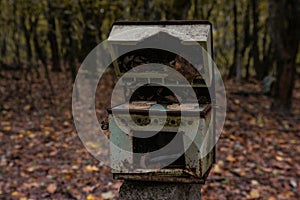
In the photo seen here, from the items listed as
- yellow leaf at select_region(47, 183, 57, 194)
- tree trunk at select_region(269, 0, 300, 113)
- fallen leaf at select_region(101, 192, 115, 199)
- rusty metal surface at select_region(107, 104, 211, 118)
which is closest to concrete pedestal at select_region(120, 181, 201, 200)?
rusty metal surface at select_region(107, 104, 211, 118)

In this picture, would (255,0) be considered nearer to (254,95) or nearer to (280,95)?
(254,95)

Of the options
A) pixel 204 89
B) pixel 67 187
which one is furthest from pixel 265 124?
pixel 204 89

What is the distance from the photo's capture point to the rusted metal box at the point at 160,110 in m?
1.97

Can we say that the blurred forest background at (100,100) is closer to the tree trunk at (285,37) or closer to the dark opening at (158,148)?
the tree trunk at (285,37)

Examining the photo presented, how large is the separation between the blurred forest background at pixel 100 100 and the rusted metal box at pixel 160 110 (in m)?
1.94

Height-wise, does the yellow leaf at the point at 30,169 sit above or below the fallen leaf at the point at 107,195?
above

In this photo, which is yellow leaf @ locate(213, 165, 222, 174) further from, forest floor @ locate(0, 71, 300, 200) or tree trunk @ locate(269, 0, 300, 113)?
tree trunk @ locate(269, 0, 300, 113)

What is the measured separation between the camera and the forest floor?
4078 millimetres

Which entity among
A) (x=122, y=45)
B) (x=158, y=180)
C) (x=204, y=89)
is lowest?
(x=158, y=180)

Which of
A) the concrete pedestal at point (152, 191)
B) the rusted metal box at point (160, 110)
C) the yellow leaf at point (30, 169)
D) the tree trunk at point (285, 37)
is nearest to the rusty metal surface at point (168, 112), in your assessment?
the rusted metal box at point (160, 110)

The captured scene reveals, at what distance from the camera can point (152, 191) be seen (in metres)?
2.17

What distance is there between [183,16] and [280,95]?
7.76ft

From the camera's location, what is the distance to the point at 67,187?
4137 mm

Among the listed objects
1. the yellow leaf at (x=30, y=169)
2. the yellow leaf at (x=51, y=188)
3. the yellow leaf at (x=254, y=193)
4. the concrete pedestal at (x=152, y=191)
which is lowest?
the yellow leaf at (x=254, y=193)
